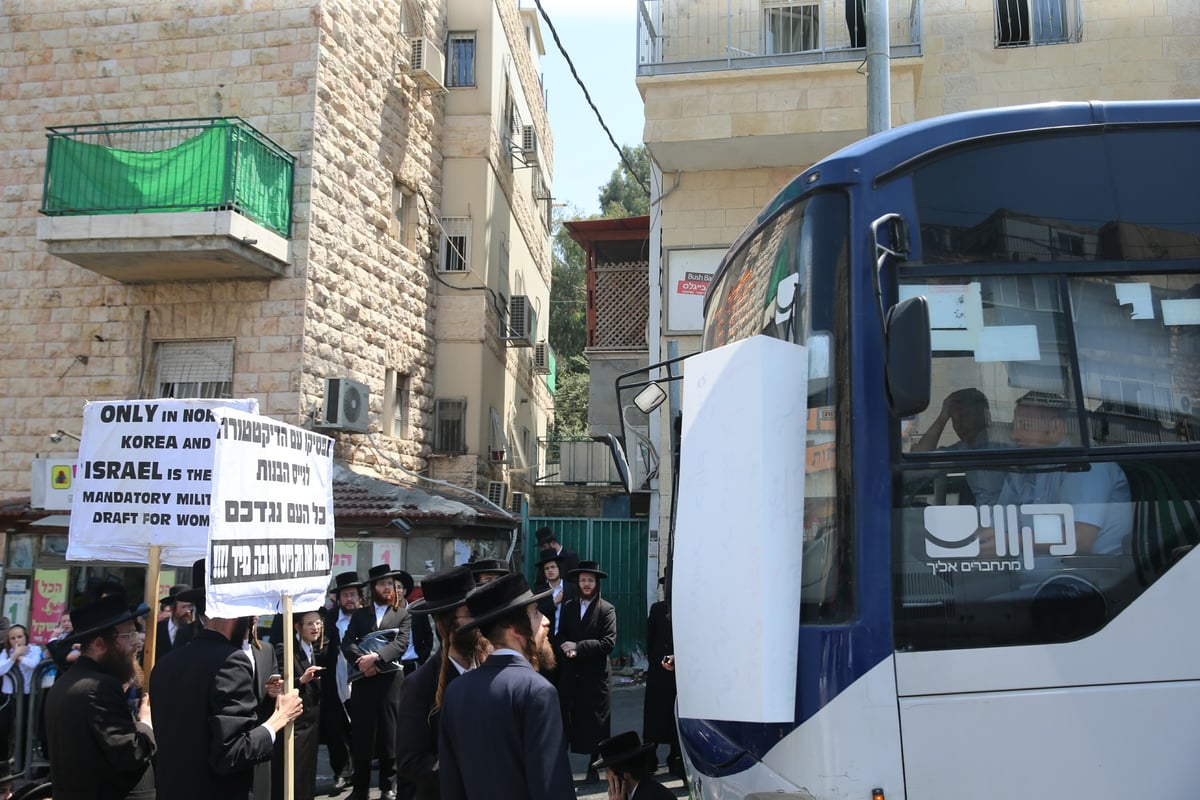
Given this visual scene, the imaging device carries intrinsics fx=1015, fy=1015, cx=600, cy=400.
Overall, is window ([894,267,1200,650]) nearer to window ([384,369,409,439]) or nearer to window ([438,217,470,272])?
window ([384,369,409,439])

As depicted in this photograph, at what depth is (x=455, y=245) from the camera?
19516 millimetres

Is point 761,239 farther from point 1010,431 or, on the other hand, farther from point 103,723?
point 103,723

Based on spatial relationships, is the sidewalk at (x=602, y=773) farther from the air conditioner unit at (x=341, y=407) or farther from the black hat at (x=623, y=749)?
the air conditioner unit at (x=341, y=407)

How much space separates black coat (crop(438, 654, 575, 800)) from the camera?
11.6 ft

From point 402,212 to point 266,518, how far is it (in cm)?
1331

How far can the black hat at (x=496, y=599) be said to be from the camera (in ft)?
12.8

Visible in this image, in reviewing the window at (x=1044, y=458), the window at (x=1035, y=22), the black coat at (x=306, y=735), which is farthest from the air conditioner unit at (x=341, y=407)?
the window at (x=1044, y=458)

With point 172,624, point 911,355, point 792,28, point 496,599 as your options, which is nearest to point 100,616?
point 496,599

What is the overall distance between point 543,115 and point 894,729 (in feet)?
83.9

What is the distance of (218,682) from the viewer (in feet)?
15.6

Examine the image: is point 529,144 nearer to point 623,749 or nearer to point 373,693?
point 373,693

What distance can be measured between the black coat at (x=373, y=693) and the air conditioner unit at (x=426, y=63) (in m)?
11.9

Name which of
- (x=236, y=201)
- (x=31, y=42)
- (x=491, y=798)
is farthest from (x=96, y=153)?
(x=491, y=798)

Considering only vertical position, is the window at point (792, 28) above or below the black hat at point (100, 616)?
above
